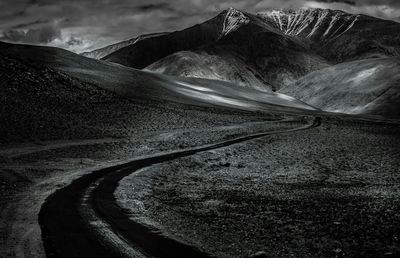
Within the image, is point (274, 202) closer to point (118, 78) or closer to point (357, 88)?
point (118, 78)

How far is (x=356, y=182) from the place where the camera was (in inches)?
1014

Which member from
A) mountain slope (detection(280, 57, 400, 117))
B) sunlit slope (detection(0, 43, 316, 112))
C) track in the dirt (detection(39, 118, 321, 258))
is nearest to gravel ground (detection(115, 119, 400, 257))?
track in the dirt (detection(39, 118, 321, 258))

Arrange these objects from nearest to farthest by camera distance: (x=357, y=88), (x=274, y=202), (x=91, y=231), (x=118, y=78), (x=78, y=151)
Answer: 1. (x=91, y=231)
2. (x=274, y=202)
3. (x=78, y=151)
4. (x=118, y=78)
5. (x=357, y=88)

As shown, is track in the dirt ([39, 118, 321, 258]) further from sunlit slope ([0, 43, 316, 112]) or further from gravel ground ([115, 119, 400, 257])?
sunlit slope ([0, 43, 316, 112])

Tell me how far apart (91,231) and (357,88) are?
15747 centimetres

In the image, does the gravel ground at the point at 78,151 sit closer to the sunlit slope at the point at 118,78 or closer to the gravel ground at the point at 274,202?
the gravel ground at the point at 274,202

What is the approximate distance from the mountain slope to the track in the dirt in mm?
114441

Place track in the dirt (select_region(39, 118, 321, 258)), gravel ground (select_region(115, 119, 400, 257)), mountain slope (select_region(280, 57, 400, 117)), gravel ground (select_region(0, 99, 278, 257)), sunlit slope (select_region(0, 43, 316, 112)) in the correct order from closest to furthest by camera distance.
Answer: track in the dirt (select_region(39, 118, 321, 258))
gravel ground (select_region(115, 119, 400, 257))
gravel ground (select_region(0, 99, 278, 257))
sunlit slope (select_region(0, 43, 316, 112))
mountain slope (select_region(280, 57, 400, 117))

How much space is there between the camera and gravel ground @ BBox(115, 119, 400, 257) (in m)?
12.5

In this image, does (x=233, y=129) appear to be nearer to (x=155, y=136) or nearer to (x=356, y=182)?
(x=155, y=136)

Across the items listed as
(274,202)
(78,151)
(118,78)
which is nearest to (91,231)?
(274,202)

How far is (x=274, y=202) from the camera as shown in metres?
19.0

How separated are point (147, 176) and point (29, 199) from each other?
29.0 feet

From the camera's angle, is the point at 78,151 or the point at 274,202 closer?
the point at 274,202
